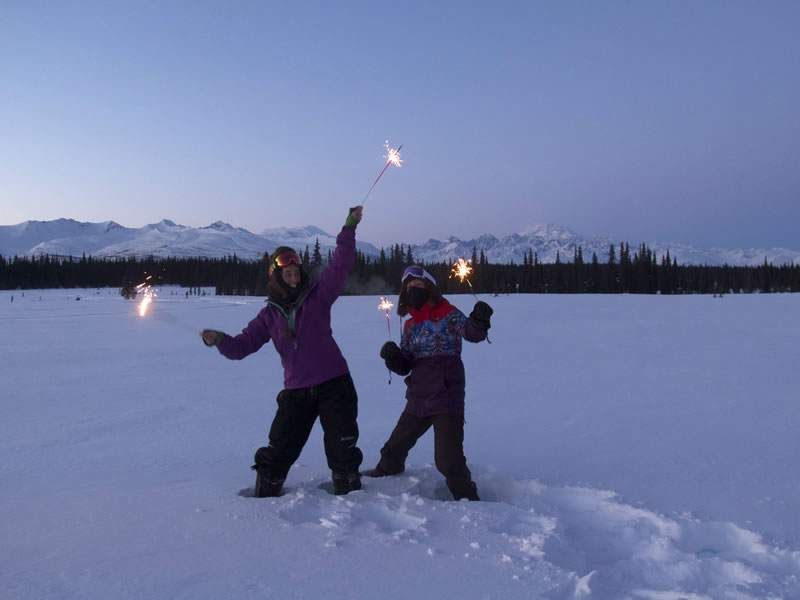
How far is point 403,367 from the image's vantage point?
476 cm

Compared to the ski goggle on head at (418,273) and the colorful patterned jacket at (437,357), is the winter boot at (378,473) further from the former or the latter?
the ski goggle on head at (418,273)

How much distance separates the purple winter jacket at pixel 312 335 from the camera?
453 cm

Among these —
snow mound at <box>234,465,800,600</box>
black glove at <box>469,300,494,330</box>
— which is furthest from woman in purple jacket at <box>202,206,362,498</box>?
black glove at <box>469,300,494,330</box>

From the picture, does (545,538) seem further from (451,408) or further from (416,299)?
(416,299)

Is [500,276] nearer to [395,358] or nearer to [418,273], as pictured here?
[418,273]

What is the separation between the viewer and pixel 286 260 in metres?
4.61

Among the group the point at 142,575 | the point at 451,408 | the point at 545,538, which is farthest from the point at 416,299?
the point at 142,575

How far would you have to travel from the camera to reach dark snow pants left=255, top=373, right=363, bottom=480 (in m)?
4.46

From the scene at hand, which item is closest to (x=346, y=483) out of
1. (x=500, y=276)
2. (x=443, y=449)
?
(x=443, y=449)

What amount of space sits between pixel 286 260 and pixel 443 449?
1849 millimetres

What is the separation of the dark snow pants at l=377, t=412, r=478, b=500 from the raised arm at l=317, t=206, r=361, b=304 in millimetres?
1195

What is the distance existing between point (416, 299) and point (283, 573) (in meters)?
2.38

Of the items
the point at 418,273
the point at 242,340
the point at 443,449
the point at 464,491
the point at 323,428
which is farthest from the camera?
the point at 418,273

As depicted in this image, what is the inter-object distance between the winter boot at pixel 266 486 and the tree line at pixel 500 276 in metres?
69.7
